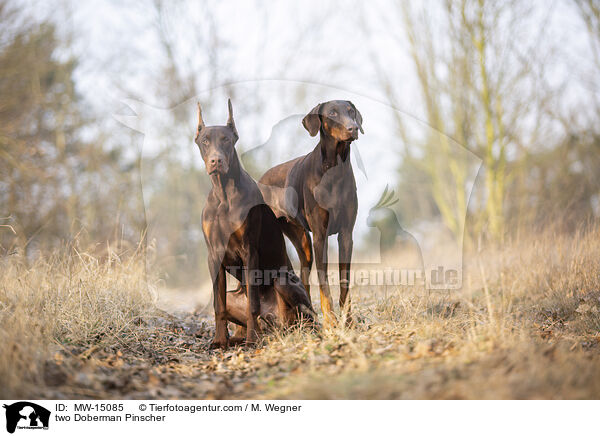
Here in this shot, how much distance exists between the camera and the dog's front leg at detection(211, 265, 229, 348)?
14.8 feet

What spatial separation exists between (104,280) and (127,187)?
10372 millimetres

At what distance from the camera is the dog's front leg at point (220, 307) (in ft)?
14.8

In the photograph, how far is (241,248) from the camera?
14.6 ft

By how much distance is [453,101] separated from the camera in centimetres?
1118

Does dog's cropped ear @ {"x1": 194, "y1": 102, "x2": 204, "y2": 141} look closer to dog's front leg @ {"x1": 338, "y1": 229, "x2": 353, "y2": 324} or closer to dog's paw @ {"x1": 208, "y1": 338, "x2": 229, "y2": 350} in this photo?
dog's front leg @ {"x1": 338, "y1": 229, "x2": 353, "y2": 324}

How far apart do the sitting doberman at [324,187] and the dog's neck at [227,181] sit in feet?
1.16

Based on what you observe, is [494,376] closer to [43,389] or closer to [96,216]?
[43,389]

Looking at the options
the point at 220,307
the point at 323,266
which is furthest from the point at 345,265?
the point at 220,307

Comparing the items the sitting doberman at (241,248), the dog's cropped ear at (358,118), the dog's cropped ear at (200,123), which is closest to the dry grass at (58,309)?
the sitting doberman at (241,248)

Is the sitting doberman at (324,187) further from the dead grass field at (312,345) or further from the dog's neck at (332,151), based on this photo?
the dead grass field at (312,345)

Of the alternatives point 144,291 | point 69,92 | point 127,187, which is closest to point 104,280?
point 144,291

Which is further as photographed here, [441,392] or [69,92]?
[69,92]
